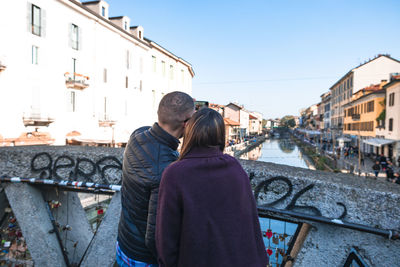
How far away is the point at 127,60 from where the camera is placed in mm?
25969

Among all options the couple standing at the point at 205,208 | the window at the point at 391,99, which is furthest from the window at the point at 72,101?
the window at the point at 391,99

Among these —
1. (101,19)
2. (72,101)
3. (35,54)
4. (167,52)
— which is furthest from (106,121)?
(167,52)

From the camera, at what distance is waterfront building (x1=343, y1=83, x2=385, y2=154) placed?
28839mm

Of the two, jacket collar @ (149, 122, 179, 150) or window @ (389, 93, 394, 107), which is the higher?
window @ (389, 93, 394, 107)

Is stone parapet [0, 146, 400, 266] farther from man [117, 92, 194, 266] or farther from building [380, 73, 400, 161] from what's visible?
building [380, 73, 400, 161]

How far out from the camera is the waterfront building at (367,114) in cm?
2884

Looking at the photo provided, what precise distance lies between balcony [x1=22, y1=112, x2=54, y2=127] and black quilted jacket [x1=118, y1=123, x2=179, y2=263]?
17.1 meters

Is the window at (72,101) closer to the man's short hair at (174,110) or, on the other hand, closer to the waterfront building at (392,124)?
the man's short hair at (174,110)

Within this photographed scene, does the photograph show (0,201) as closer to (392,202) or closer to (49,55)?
(392,202)

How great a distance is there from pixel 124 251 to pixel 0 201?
2323 mm

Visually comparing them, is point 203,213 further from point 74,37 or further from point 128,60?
point 128,60

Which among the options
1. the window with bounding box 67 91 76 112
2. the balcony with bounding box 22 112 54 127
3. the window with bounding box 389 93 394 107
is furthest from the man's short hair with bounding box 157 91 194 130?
the window with bounding box 389 93 394 107

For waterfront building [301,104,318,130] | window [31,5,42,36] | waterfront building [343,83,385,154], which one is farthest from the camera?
waterfront building [301,104,318,130]

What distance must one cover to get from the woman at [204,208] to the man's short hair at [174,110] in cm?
27
